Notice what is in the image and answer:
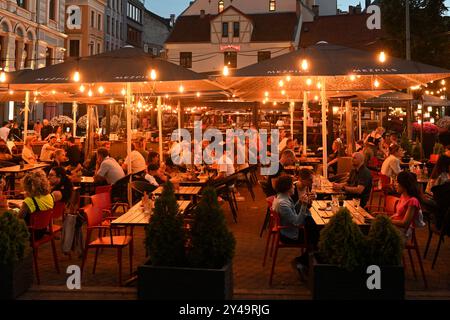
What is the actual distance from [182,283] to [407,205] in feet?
10.0

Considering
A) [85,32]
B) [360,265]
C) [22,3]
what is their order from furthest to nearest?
1. [85,32]
2. [22,3]
3. [360,265]

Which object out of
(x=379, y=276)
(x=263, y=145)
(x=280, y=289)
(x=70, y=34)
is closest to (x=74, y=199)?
(x=280, y=289)

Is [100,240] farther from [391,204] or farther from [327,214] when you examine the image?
[391,204]

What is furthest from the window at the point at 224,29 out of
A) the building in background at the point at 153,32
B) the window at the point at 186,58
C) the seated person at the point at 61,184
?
the seated person at the point at 61,184

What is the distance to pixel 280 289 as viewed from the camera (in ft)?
22.0

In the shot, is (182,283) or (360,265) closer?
(182,283)

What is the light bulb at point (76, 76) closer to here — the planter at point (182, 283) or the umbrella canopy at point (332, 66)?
the umbrella canopy at point (332, 66)

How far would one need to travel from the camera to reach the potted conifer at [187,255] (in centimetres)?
562

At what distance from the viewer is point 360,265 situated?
577 cm

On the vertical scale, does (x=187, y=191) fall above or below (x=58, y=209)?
above

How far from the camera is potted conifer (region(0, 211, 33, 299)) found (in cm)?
616

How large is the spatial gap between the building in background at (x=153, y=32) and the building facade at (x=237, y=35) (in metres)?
22.3

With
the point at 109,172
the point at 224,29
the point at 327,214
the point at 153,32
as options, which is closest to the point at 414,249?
the point at 327,214
